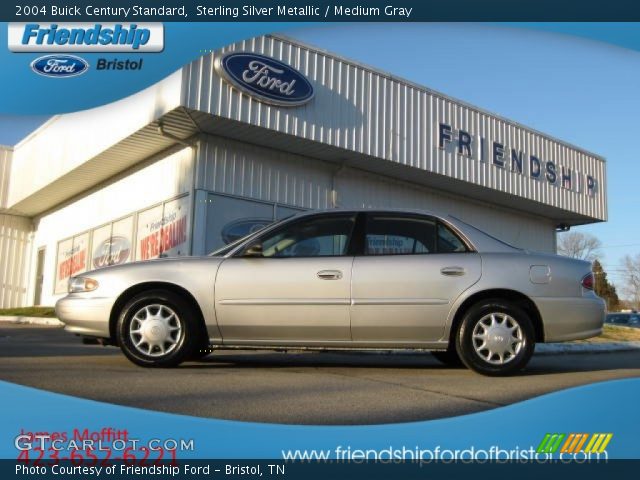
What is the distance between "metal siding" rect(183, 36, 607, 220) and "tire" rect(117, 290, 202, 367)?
694 cm

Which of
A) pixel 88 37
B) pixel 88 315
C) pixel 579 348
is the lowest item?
pixel 579 348

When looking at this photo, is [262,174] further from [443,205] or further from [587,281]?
[587,281]

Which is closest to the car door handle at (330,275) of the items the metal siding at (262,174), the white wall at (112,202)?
the metal siding at (262,174)

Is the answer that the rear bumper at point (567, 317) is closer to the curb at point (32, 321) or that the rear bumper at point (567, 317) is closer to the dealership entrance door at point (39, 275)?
the curb at point (32, 321)

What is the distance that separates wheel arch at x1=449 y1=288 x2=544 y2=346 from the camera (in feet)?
16.9

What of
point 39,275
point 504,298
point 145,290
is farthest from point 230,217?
point 39,275

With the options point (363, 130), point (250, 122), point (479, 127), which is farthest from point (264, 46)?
point (479, 127)

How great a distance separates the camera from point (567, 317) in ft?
17.0

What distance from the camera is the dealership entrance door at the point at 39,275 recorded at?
72.9 ft

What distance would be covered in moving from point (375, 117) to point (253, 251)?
389 inches

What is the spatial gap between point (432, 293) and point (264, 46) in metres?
8.85

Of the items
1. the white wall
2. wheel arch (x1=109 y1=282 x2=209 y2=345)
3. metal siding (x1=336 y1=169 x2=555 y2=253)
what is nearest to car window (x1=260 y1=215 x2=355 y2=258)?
wheel arch (x1=109 y1=282 x2=209 y2=345)

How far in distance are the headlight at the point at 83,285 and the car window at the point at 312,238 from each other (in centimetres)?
148
